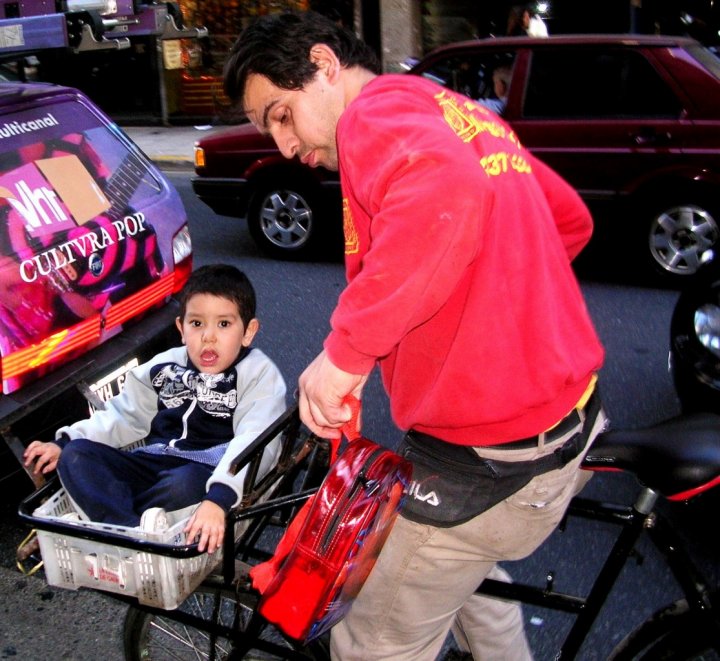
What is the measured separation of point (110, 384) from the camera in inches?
145

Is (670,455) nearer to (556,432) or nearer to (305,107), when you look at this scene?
(556,432)

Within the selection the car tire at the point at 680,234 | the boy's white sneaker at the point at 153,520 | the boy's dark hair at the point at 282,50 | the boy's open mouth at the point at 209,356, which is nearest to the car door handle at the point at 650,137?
the car tire at the point at 680,234

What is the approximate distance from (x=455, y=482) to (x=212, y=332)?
1.13 metres

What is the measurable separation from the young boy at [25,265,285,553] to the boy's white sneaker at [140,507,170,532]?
0.38ft

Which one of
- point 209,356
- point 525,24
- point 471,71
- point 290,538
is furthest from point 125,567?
point 525,24

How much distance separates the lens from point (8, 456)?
336 cm

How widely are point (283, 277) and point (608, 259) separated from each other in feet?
8.54

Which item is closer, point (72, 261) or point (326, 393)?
point (326, 393)

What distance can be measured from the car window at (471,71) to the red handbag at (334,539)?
542cm

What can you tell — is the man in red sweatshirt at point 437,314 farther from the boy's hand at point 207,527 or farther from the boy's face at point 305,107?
the boy's hand at point 207,527

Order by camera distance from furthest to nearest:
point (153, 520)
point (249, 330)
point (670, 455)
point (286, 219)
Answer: point (286, 219) < point (249, 330) < point (153, 520) < point (670, 455)

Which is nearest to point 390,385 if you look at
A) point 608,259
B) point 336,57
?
point 336,57

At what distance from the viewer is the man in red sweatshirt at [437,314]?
5.19 ft

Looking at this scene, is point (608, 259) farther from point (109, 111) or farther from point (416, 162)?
point (109, 111)
